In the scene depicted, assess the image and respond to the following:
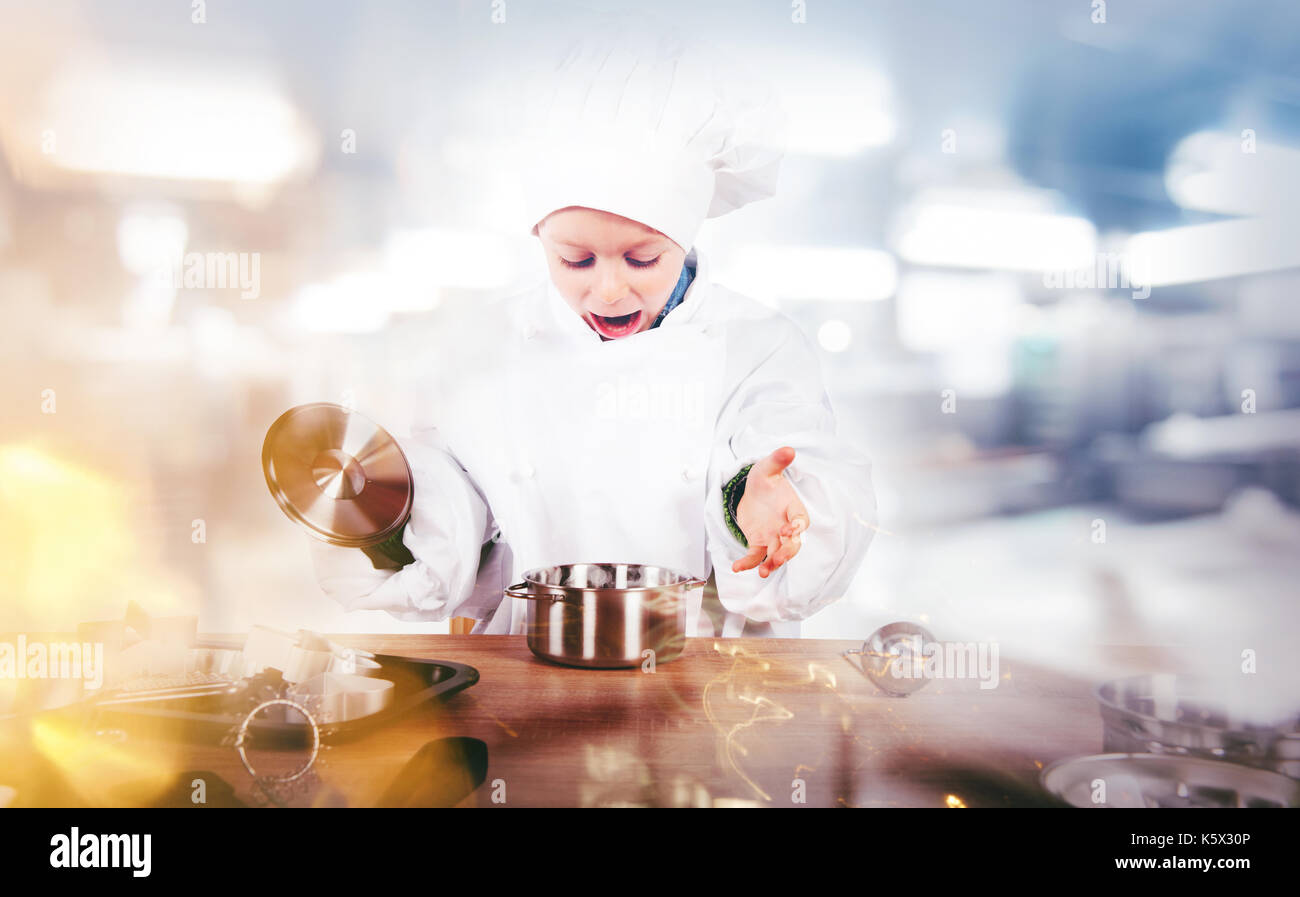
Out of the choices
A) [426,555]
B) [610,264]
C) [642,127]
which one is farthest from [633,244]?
[426,555]

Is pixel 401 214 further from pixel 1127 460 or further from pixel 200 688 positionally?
pixel 1127 460

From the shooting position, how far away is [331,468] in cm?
81

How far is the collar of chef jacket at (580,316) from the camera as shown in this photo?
955 millimetres

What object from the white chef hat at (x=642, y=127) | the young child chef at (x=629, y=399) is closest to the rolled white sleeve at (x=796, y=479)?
the young child chef at (x=629, y=399)

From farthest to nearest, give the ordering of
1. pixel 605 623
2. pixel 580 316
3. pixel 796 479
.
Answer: pixel 580 316
pixel 796 479
pixel 605 623

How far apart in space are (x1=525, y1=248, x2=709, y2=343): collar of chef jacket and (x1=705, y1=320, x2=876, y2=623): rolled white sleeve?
4.7 inches

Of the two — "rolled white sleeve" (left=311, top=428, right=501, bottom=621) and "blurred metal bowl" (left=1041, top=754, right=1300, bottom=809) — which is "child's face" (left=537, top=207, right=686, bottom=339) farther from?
"blurred metal bowl" (left=1041, top=754, right=1300, bottom=809)

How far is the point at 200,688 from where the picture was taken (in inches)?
28.1

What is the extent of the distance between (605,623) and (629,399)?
0.35 meters

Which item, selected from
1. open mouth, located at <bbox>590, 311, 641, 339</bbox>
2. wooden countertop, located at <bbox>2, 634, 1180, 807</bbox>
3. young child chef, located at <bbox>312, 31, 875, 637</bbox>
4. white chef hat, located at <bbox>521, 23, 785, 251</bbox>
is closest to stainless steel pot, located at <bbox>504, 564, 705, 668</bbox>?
wooden countertop, located at <bbox>2, 634, 1180, 807</bbox>

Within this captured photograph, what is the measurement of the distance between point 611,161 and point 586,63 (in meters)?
0.14

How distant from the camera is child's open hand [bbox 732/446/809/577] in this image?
0.80m

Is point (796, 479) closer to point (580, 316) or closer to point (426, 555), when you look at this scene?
point (580, 316)
